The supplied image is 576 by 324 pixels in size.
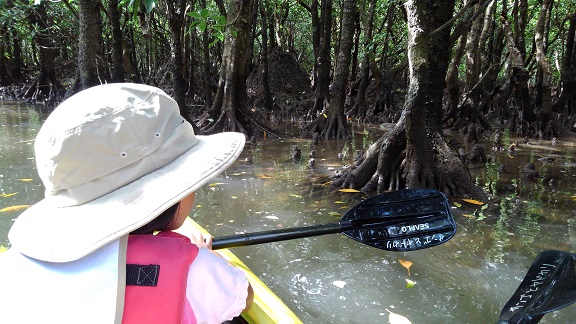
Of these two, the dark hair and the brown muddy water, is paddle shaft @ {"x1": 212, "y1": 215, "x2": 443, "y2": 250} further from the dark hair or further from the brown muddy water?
the dark hair

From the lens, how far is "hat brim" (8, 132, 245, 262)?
0.91 metres

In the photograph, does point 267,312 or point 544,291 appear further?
point 267,312

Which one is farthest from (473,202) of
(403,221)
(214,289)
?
(214,289)

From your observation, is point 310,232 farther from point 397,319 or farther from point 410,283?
point 410,283

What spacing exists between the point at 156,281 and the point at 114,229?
142 mm

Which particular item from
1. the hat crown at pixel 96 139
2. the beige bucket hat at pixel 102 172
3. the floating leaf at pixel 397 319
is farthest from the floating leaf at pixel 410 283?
the hat crown at pixel 96 139

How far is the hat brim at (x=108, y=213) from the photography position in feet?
3.00

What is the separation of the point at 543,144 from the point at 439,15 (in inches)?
201

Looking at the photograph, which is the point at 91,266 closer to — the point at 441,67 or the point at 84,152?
the point at 84,152

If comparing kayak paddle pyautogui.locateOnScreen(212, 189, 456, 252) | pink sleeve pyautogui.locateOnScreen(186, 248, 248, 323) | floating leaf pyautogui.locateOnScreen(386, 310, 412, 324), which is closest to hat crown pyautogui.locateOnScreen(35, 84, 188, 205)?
pink sleeve pyautogui.locateOnScreen(186, 248, 248, 323)

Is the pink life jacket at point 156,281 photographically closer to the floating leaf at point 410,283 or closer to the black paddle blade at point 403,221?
the black paddle blade at point 403,221

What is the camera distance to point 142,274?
2.97 feet

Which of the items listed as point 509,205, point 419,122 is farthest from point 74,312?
point 509,205

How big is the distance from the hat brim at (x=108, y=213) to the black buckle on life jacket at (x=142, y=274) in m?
0.08
